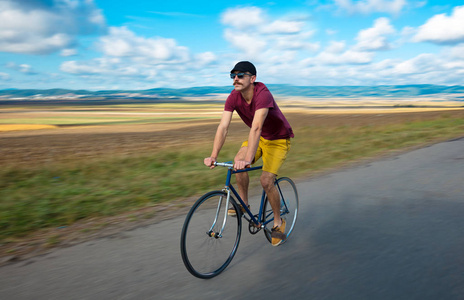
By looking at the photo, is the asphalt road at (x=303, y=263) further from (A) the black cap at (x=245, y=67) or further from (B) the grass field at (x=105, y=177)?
(A) the black cap at (x=245, y=67)

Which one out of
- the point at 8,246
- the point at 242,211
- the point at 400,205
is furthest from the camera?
the point at 400,205

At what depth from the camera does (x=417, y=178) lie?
24.7 feet

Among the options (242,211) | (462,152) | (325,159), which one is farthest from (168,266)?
(462,152)

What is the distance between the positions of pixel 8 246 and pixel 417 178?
22.7ft

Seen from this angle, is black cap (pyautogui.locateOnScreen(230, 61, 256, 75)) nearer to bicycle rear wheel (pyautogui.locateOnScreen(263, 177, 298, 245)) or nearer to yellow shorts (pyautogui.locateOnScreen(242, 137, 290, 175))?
yellow shorts (pyautogui.locateOnScreen(242, 137, 290, 175))

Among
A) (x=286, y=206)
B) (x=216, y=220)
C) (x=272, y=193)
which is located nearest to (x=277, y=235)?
(x=272, y=193)

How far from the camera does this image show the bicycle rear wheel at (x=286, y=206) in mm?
4441

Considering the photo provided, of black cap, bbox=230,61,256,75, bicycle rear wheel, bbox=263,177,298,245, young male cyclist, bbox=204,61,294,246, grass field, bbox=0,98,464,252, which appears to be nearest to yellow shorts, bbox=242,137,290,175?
young male cyclist, bbox=204,61,294,246

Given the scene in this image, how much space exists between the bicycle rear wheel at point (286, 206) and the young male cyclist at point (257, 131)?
109 mm

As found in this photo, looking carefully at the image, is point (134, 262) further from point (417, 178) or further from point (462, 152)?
point (462, 152)

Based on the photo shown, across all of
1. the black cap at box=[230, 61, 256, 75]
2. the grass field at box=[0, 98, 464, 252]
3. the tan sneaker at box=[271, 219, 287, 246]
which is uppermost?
the black cap at box=[230, 61, 256, 75]

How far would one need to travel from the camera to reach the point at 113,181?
8.29 meters

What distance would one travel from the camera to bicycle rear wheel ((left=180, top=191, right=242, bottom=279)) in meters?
3.42

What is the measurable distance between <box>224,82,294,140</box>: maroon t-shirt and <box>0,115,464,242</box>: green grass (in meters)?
2.79
